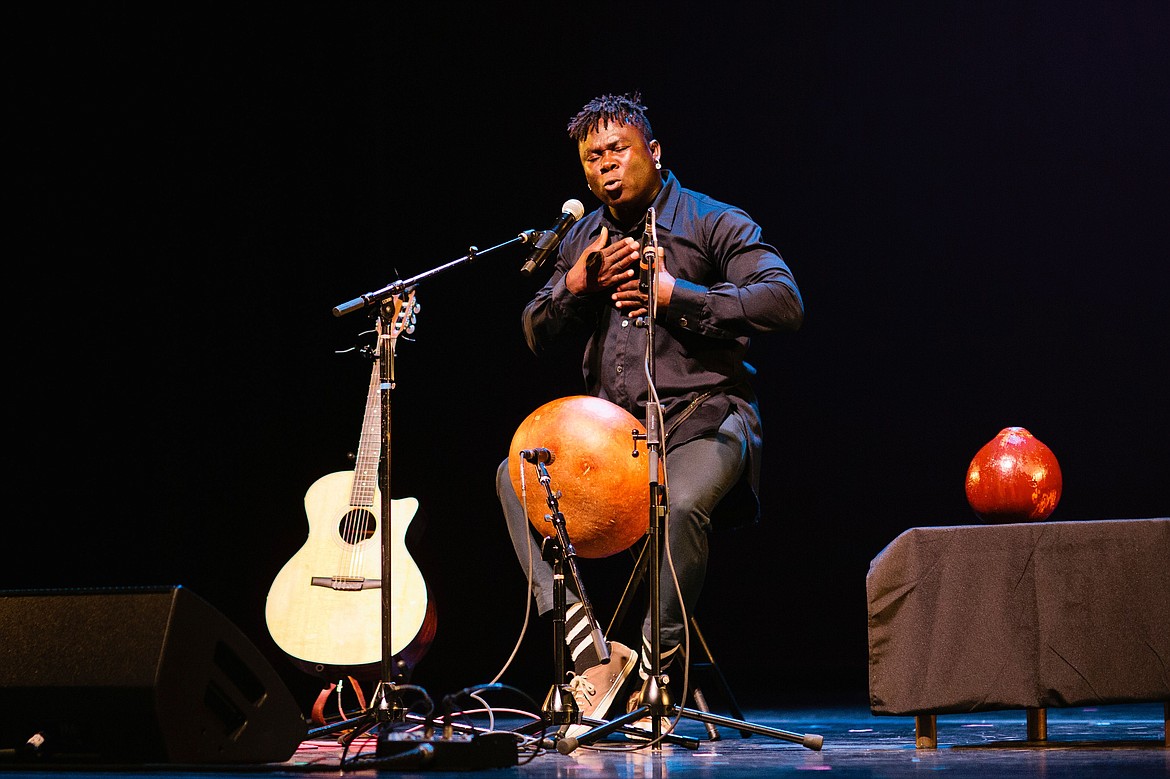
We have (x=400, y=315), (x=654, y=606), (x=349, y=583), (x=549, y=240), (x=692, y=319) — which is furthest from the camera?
(x=349, y=583)

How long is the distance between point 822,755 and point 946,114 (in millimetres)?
3170

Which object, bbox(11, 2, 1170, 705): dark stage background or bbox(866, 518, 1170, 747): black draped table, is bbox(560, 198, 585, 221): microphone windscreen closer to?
bbox(866, 518, 1170, 747): black draped table

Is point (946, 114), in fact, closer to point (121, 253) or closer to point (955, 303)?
point (955, 303)

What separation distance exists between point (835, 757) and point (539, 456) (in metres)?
1.02

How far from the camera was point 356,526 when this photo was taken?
409 cm

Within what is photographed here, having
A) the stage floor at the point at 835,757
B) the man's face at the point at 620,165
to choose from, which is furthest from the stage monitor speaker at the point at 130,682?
the man's face at the point at 620,165

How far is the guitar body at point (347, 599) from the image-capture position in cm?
386

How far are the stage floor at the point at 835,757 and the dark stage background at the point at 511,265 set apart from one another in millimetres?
1398

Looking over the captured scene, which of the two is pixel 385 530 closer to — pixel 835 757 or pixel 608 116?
pixel 835 757

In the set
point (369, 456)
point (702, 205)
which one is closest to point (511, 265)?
point (369, 456)

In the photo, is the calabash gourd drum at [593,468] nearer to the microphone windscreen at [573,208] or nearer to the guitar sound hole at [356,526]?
the microphone windscreen at [573,208]

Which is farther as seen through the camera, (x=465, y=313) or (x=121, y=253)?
(x=465, y=313)

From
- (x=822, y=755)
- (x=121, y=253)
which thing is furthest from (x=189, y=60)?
(x=822, y=755)

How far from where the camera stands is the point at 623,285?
11.5ft
